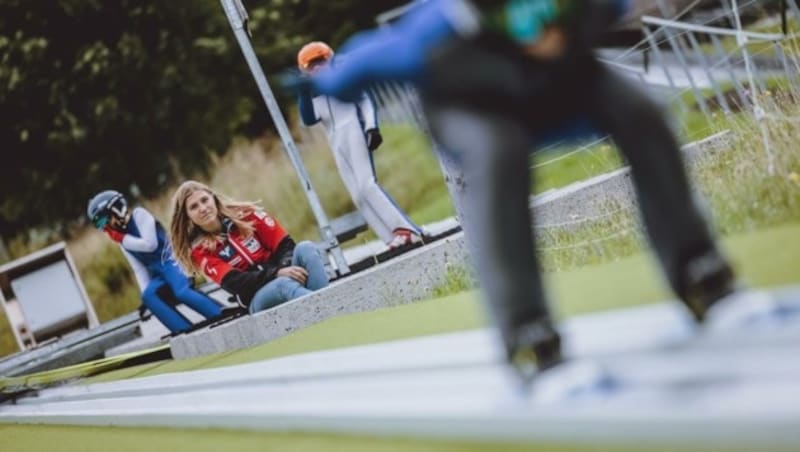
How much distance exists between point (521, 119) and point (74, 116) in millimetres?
21799

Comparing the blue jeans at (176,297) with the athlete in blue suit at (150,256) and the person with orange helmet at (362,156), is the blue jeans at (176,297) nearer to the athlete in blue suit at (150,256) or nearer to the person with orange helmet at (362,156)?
the athlete in blue suit at (150,256)

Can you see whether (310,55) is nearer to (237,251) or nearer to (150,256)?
(237,251)

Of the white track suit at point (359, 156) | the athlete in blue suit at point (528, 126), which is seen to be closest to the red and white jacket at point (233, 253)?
the white track suit at point (359, 156)

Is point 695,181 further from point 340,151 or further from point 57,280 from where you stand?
point 57,280

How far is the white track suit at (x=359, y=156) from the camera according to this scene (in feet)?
25.3

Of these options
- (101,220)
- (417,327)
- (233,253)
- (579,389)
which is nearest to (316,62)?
(233,253)

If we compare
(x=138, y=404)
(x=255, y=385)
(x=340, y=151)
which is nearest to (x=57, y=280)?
(x=340, y=151)

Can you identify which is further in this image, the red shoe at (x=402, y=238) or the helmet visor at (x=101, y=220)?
the helmet visor at (x=101, y=220)

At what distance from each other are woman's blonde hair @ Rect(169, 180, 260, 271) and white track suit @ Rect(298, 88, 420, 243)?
0.84 metres

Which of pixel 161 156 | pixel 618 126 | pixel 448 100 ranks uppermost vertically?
pixel 161 156

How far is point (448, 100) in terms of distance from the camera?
2.49 meters

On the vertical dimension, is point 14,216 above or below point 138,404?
above

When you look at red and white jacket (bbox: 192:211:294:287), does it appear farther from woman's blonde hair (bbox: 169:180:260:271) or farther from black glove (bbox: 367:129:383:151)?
black glove (bbox: 367:129:383:151)

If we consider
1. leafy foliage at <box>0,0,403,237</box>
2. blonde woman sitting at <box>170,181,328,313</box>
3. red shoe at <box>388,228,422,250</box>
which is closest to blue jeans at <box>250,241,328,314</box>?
blonde woman sitting at <box>170,181,328,313</box>
